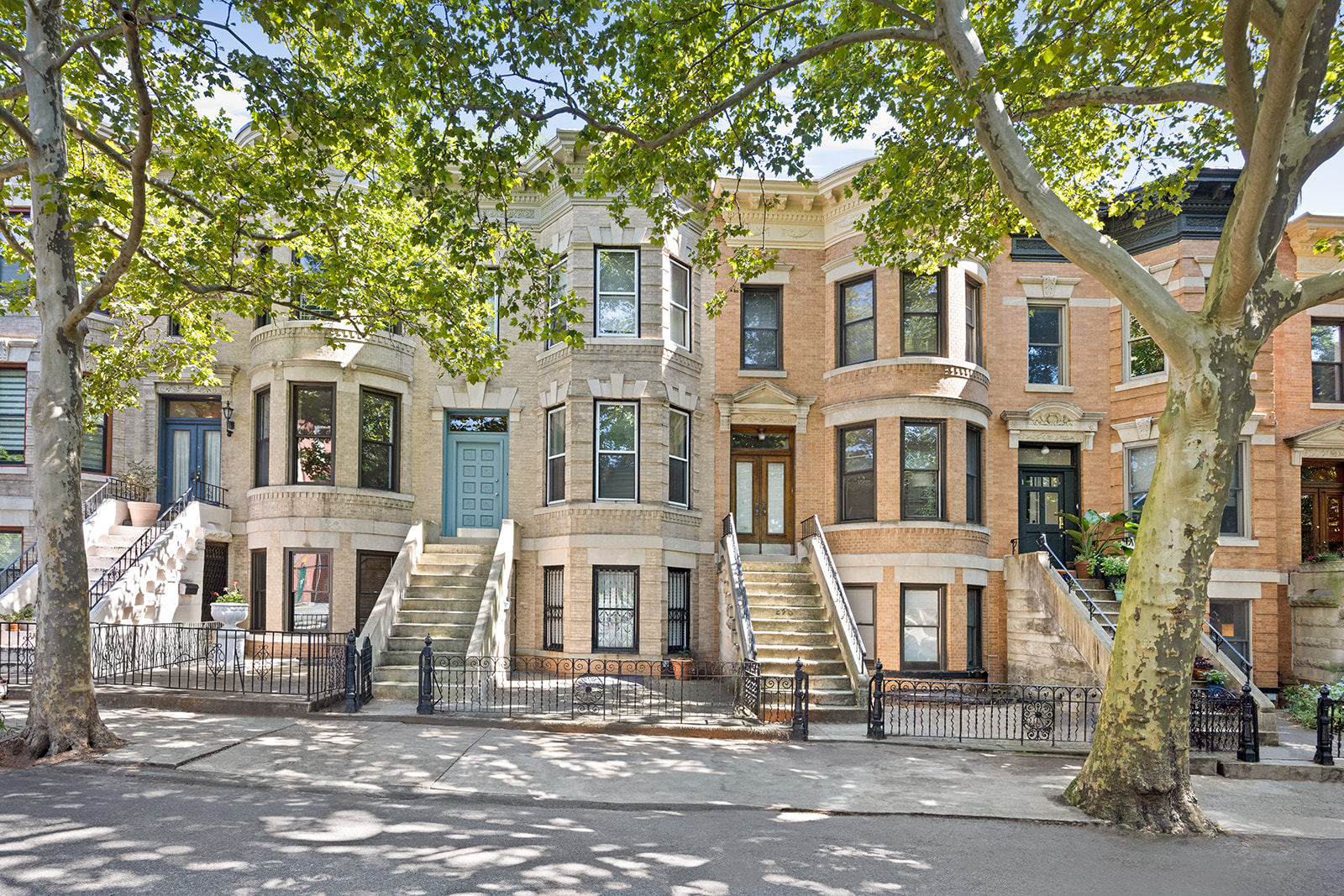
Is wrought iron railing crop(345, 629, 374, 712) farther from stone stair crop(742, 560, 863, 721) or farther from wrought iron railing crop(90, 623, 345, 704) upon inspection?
stone stair crop(742, 560, 863, 721)

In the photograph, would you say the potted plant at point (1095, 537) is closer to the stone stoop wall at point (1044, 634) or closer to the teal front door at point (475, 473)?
the stone stoop wall at point (1044, 634)

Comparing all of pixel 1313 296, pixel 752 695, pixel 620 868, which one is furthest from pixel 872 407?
pixel 620 868

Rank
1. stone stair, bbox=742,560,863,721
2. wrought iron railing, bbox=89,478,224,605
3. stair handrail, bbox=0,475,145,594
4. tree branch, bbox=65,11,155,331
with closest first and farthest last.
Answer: tree branch, bbox=65,11,155,331 → stone stair, bbox=742,560,863,721 → wrought iron railing, bbox=89,478,224,605 → stair handrail, bbox=0,475,145,594

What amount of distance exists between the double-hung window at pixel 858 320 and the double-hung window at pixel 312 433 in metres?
11.0

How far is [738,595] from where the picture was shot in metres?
14.6

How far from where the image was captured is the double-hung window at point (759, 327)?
1892cm

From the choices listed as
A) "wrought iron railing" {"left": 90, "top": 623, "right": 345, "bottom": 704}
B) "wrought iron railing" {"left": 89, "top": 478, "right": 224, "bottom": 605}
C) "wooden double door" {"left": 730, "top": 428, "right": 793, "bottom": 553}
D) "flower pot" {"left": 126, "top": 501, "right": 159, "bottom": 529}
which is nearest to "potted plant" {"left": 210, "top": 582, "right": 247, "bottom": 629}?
"wrought iron railing" {"left": 90, "top": 623, "right": 345, "bottom": 704}

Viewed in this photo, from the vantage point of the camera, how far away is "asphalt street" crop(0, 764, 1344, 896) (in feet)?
20.7

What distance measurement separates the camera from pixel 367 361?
17.3 m

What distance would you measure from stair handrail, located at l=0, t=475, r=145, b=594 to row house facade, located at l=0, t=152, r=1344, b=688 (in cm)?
58

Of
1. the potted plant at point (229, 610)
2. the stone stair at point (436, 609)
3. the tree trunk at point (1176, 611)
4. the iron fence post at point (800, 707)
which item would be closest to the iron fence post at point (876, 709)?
the iron fence post at point (800, 707)

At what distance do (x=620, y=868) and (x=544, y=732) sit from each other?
5.35m

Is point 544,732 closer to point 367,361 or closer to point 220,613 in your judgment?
point 220,613

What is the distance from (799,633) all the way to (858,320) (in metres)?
Answer: 7.07
